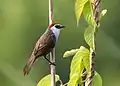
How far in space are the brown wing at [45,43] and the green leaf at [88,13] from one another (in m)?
0.18

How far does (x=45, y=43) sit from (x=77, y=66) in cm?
22

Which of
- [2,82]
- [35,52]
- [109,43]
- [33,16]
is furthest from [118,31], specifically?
[35,52]

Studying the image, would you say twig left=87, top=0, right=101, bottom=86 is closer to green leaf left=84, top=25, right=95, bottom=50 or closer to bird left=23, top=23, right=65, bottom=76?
green leaf left=84, top=25, right=95, bottom=50

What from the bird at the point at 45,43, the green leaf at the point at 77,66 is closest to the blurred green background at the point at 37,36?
the bird at the point at 45,43

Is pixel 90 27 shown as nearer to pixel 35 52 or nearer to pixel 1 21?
pixel 35 52

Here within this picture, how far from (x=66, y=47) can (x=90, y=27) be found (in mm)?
4859

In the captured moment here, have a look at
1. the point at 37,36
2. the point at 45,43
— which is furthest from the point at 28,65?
the point at 37,36

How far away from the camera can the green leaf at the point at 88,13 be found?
0.73 metres

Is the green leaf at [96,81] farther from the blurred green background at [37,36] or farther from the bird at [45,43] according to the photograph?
the blurred green background at [37,36]

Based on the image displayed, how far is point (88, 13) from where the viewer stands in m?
0.75

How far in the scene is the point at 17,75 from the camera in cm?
568

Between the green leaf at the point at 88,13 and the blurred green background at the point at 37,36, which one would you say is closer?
the green leaf at the point at 88,13

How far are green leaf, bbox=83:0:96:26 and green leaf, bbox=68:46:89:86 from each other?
4cm

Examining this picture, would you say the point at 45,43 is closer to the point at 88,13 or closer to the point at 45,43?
the point at 45,43
